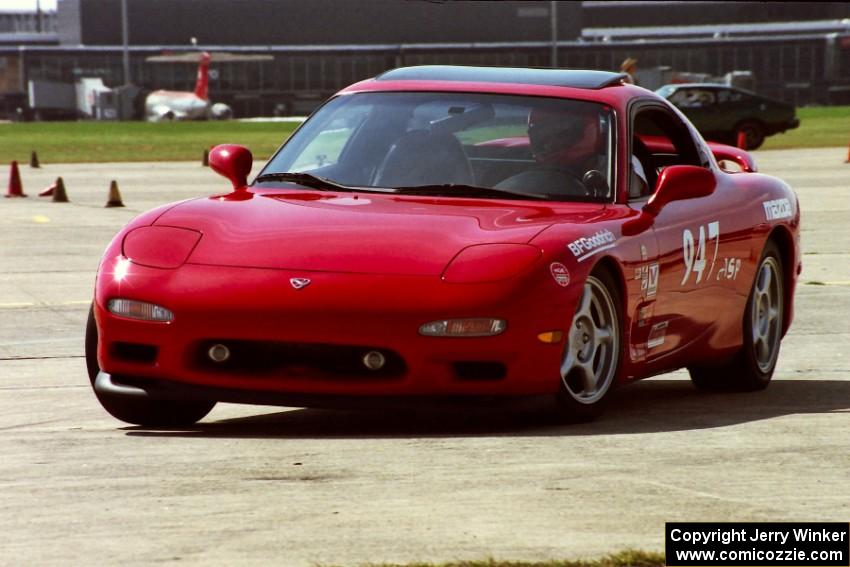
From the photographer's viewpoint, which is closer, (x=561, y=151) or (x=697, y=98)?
(x=561, y=151)

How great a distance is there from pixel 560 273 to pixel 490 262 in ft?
0.90

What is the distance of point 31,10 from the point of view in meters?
164

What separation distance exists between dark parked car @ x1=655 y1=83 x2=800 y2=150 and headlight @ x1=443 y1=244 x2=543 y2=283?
37845 millimetres

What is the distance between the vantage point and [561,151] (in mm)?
7465

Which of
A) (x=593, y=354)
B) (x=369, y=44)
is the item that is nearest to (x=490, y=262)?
(x=593, y=354)

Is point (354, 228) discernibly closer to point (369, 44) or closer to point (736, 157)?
point (736, 157)

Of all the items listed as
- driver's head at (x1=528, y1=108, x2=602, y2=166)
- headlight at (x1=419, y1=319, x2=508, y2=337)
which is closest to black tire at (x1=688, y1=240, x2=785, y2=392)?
driver's head at (x1=528, y1=108, x2=602, y2=166)

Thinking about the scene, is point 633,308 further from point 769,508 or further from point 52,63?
point 52,63

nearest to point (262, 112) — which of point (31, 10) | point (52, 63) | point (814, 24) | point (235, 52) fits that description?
point (235, 52)

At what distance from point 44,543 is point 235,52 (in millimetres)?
113467

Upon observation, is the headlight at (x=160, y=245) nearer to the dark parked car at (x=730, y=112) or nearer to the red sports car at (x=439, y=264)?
the red sports car at (x=439, y=264)

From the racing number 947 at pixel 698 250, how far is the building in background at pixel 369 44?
98.0 metres

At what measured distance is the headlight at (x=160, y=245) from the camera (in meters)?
6.50

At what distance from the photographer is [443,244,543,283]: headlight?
6.27 metres
